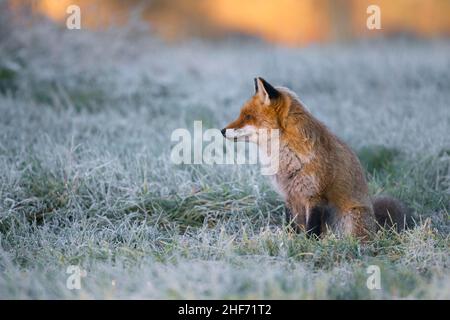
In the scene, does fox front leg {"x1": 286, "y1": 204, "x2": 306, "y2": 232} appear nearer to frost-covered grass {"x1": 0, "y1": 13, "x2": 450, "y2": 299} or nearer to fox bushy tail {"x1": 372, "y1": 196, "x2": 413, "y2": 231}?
frost-covered grass {"x1": 0, "y1": 13, "x2": 450, "y2": 299}

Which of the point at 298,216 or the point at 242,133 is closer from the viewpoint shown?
the point at 298,216

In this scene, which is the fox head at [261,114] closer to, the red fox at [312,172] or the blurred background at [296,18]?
the red fox at [312,172]

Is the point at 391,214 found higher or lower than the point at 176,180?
lower

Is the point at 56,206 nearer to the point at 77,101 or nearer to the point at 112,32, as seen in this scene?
the point at 77,101

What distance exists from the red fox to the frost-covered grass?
0.23 m

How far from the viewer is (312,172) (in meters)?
5.66

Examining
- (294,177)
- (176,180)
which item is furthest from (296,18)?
(294,177)

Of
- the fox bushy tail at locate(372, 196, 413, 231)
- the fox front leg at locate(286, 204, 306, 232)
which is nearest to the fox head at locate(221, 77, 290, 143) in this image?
the fox front leg at locate(286, 204, 306, 232)

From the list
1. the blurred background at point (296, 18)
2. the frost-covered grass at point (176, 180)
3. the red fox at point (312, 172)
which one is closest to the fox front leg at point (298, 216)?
the red fox at point (312, 172)

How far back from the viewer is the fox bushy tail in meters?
6.01

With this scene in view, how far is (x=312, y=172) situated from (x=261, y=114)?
0.72 m

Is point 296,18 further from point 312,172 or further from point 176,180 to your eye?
point 312,172

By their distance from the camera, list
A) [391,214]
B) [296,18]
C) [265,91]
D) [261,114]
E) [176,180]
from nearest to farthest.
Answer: [265,91] < [261,114] < [391,214] < [176,180] < [296,18]
